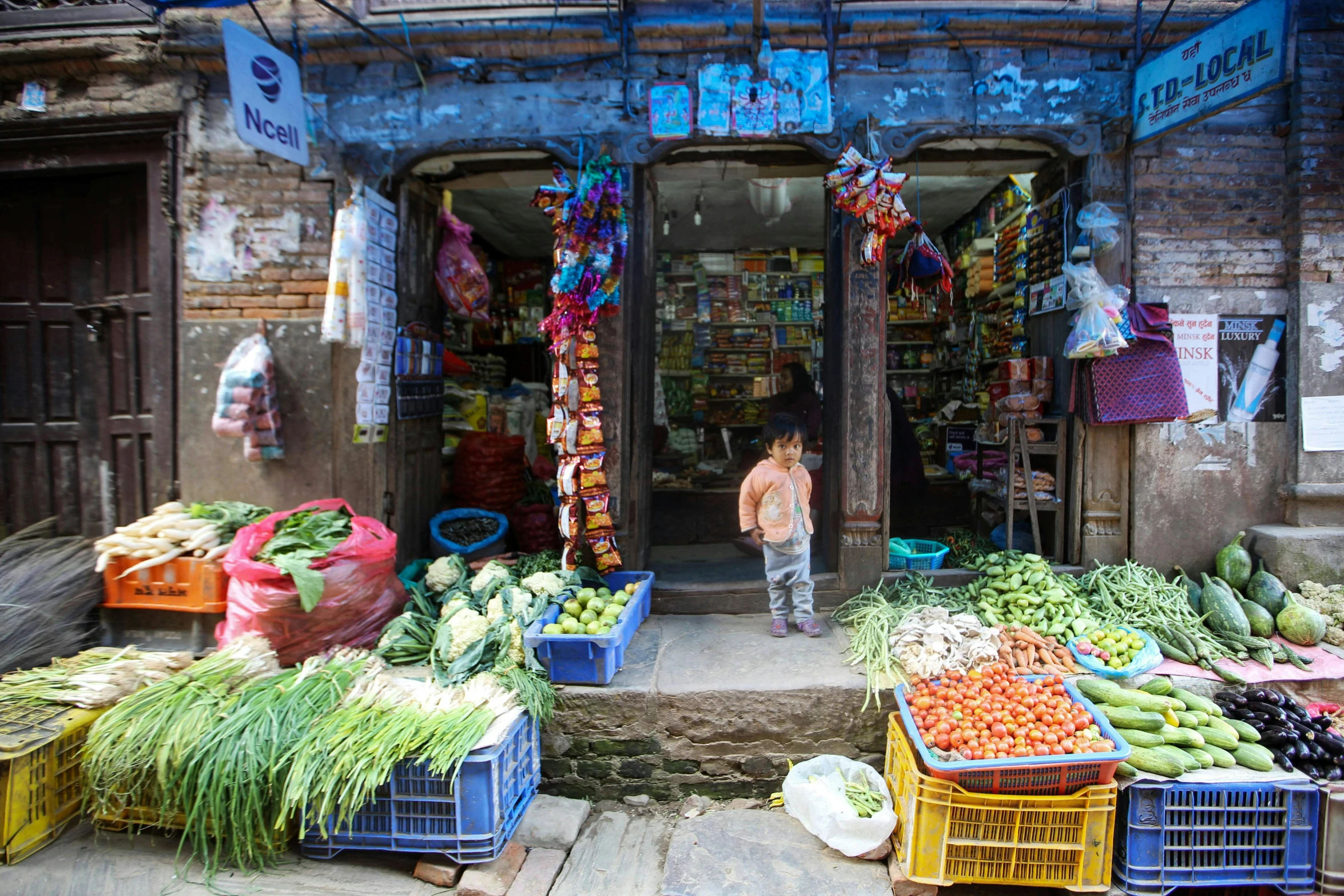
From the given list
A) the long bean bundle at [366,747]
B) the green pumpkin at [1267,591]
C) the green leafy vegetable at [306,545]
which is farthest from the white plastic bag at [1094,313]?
the green leafy vegetable at [306,545]

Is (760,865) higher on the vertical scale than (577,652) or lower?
lower

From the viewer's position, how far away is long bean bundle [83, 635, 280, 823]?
3127 mm

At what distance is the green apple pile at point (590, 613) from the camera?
3969 millimetres

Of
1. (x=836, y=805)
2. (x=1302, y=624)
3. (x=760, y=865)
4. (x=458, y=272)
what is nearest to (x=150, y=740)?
(x=760, y=865)

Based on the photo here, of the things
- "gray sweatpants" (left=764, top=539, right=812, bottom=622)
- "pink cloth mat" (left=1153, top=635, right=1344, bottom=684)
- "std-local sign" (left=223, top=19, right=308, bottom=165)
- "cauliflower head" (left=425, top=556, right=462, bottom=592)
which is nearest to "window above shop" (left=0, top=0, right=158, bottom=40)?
"std-local sign" (left=223, top=19, right=308, bottom=165)

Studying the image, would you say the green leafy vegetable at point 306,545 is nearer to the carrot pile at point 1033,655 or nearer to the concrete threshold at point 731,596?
the concrete threshold at point 731,596

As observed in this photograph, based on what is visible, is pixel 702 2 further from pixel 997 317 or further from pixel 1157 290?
pixel 997 317

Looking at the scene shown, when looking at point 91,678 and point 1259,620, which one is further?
point 1259,620

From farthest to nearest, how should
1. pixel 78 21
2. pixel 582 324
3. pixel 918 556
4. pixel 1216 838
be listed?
pixel 918 556 → pixel 78 21 → pixel 582 324 → pixel 1216 838

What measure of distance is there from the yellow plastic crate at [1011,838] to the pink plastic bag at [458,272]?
4.81 metres

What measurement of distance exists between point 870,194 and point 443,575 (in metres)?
3.86

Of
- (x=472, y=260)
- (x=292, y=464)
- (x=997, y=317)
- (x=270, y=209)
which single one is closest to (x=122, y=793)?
(x=292, y=464)

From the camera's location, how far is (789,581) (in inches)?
182

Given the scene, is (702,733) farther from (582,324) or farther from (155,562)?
(155,562)
